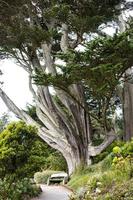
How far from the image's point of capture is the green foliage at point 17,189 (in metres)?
10.6

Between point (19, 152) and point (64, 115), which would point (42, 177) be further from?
point (19, 152)

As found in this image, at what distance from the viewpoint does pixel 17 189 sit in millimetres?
10953

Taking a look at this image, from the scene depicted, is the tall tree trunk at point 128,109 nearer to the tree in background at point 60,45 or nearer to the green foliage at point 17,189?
the tree in background at point 60,45

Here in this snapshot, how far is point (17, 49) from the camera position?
1812cm

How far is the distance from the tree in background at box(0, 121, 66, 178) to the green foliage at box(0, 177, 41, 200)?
0.22 metres

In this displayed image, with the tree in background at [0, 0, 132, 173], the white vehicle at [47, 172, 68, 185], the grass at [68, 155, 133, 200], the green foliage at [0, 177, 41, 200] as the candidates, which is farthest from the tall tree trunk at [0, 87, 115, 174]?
the grass at [68, 155, 133, 200]

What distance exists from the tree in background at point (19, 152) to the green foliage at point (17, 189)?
0.22m

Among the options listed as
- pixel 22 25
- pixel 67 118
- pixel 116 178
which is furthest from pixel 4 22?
pixel 116 178

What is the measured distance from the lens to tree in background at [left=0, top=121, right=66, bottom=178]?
11281mm

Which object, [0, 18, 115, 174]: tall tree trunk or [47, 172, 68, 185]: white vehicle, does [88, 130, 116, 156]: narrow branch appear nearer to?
[0, 18, 115, 174]: tall tree trunk

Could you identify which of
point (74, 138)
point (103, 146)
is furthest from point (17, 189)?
point (74, 138)

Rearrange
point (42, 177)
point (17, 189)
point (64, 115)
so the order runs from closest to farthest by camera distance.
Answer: point (17, 189) < point (64, 115) < point (42, 177)

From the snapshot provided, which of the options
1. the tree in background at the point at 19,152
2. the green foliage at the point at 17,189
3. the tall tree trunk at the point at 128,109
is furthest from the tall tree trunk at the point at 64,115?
the green foliage at the point at 17,189

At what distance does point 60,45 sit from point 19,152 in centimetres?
914
